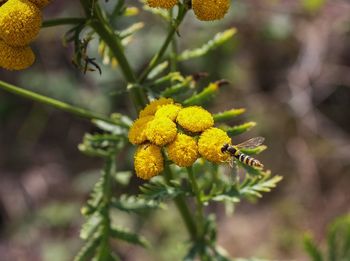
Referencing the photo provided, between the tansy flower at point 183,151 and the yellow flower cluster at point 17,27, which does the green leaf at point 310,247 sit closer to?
the tansy flower at point 183,151

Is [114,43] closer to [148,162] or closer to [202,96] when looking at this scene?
[202,96]

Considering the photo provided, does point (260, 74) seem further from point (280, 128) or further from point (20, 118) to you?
point (20, 118)

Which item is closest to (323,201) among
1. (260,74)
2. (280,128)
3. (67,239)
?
(280,128)

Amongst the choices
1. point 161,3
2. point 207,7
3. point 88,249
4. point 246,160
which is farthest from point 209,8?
point 88,249

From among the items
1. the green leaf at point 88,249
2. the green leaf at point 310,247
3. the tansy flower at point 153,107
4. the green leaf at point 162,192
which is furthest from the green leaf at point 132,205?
the green leaf at point 310,247

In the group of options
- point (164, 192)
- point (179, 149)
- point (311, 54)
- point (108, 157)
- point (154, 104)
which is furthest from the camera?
point (311, 54)

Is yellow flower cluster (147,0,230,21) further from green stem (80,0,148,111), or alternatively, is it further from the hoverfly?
the hoverfly
